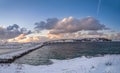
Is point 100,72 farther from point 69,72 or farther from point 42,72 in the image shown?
point 42,72

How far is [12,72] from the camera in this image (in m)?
16.3

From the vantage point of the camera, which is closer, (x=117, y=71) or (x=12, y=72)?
(x=117, y=71)

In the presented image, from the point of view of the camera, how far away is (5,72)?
16.6m

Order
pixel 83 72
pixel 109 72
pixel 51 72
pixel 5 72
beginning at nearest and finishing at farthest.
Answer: pixel 109 72
pixel 83 72
pixel 51 72
pixel 5 72

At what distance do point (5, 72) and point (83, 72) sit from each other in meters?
7.04

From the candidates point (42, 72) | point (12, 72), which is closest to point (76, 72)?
point (42, 72)

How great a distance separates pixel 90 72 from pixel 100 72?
0.73 metres

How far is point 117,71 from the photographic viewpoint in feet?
45.8

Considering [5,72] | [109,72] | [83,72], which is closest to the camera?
[109,72]

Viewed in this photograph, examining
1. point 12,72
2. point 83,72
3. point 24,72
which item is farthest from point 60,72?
point 12,72

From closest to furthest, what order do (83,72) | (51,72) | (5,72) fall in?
(83,72), (51,72), (5,72)

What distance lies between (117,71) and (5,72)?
9.55 metres

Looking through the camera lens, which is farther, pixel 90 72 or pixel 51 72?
pixel 51 72

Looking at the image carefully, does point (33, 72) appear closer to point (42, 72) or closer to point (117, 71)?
point (42, 72)
